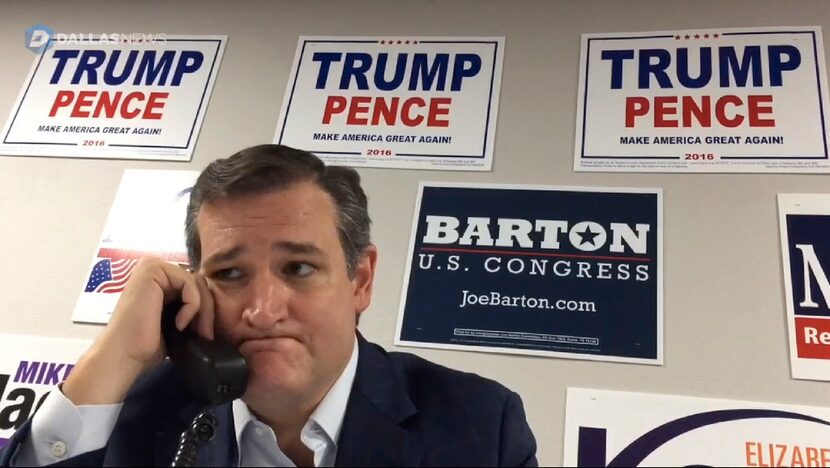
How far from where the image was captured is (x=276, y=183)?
3.17ft

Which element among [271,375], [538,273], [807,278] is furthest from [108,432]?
[807,278]

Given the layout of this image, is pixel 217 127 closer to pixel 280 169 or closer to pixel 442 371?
pixel 280 169

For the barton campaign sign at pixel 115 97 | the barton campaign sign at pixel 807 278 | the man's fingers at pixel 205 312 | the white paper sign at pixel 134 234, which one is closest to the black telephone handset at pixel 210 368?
the man's fingers at pixel 205 312

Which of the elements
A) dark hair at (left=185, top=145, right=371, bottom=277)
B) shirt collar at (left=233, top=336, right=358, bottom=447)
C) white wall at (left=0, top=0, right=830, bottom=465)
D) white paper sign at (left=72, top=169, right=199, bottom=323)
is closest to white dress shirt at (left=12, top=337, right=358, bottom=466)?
shirt collar at (left=233, top=336, right=358, bottom=447)

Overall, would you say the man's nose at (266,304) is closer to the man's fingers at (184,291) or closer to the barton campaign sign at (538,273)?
the man's fingers at (184,291)

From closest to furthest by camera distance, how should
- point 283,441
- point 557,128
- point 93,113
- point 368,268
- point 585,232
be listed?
point 283,441, point 368,268, point 585,232, point 557,128, point 93,113

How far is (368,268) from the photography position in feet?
3.58

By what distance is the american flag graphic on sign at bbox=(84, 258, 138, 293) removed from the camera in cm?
149

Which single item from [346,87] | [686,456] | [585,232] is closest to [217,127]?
[346,87]

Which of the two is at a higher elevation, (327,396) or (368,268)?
(368,268)

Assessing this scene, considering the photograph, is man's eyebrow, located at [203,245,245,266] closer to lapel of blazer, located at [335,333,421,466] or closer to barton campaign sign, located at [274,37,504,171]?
lapel of blazer, located at [335,333,421,466]

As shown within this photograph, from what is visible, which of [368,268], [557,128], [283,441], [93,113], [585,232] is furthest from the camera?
[93,113]

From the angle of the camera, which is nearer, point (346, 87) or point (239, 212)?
point (239, 212)

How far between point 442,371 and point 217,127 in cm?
97
